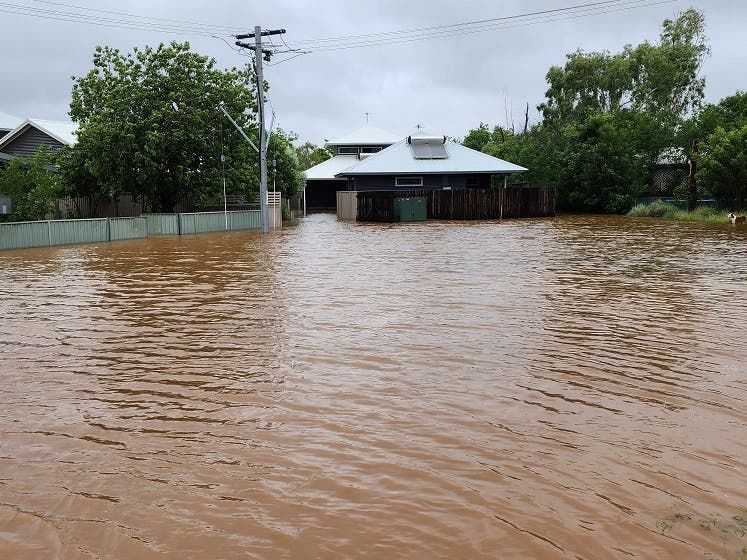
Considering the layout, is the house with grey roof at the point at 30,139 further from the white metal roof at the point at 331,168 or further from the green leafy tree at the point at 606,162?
the green leafy tree at the point at 606,162

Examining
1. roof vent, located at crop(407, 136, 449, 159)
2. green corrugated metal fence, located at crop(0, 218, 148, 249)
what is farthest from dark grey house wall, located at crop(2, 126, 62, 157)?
roof vent, located at crop(407, 136, 449, 159)

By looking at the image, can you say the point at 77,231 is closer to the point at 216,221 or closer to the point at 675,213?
the point at 216,221

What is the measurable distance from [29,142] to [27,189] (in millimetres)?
11601

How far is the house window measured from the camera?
4781 centimetres

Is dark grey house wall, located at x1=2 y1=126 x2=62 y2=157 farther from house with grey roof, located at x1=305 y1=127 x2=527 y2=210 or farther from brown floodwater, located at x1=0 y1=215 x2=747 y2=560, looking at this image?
brown floodwater, located at x1=0 y1=215 x2=747 y2=560

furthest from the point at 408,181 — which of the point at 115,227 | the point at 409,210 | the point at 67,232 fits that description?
the point at 67,232

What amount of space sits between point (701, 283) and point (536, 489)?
37.1ft

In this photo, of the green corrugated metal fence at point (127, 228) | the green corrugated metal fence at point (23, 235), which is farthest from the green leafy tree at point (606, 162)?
the green corrugated metal fence at point (23, 235)

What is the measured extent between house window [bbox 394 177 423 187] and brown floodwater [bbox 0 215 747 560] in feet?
113

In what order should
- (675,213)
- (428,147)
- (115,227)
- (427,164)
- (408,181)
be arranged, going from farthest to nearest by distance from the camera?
1. (428,147)
2. (408,181)
3. (427,164)
4. (675,213)
5. (115,227)

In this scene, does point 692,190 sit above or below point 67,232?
above

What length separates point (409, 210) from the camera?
4266cm

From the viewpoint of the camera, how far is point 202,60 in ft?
119

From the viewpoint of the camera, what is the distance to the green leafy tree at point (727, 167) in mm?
37062
